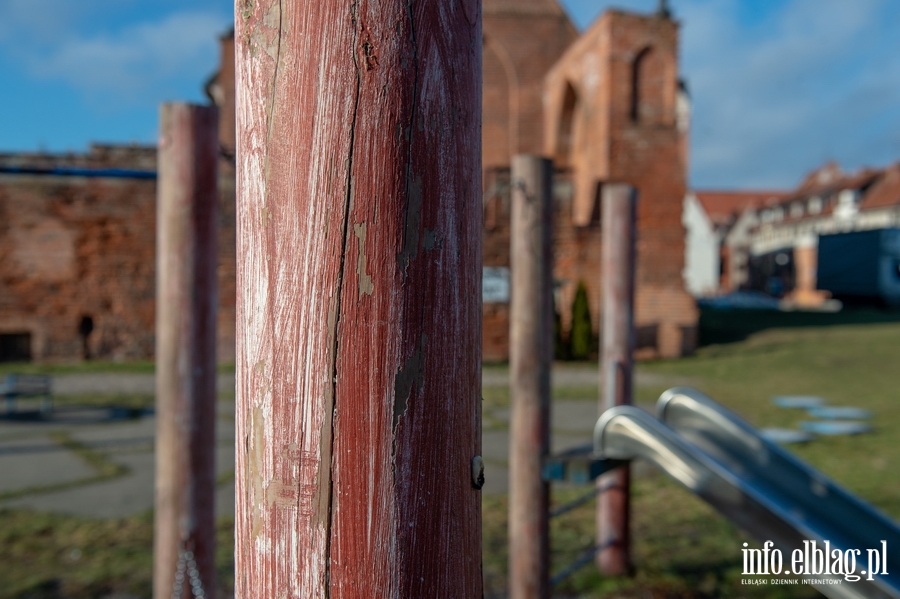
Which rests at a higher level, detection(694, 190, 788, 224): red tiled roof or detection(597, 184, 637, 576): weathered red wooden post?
detection(694, 190, 788, 224): red tiled roof

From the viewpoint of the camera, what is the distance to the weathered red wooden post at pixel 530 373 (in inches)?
130

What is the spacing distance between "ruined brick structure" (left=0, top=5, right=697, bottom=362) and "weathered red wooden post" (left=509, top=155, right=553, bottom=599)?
931 cm

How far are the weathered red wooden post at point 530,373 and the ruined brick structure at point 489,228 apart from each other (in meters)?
9.31

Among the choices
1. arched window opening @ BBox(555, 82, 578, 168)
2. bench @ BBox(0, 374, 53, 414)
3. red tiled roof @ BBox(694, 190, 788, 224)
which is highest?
red tiled roof @ BBox(694, 190, 788, 224)

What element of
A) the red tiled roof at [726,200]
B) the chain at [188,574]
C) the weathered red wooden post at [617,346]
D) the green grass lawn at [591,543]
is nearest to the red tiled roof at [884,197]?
the weathered red wooden post at [617,346]

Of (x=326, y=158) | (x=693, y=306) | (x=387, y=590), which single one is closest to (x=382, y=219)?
(x=326, y=158)

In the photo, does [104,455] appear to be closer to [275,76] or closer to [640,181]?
[275,76]

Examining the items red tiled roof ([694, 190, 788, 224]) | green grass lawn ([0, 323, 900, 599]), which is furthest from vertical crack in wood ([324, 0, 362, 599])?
red tiled roof ([694, 190, 788, 224])

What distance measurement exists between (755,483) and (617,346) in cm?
91

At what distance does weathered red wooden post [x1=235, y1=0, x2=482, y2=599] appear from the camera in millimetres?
780

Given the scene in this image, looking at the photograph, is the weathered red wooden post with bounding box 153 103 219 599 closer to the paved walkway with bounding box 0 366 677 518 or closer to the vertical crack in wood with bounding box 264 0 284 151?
the vertical crack in wood with bounding box 264 0 284 151

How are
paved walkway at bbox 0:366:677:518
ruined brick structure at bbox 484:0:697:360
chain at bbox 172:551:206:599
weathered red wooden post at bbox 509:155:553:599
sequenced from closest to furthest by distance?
1. chain at bbox 172:551:206:599
2. weathered red wooden post at bbox 509:155:553:599
3. paved walkway at bbox 0:366:677:518
4. ruined brick structure at bbox 484:0:697:360

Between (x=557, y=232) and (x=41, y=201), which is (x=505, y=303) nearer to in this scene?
(x=557, y=232)

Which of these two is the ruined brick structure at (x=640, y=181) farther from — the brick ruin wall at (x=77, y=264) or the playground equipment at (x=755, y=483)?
the playground equipment at (x=755, y=483)
